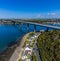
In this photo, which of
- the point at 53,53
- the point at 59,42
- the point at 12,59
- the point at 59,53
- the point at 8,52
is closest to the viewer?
the point at 59,53

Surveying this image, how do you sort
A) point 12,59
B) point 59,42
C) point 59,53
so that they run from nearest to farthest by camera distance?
point 59,53
point 59,42
point 12,59

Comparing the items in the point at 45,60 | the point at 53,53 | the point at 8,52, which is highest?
the point at 53,53

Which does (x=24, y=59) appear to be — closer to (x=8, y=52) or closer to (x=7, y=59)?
(x=7, y=59)

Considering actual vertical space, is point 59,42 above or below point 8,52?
above

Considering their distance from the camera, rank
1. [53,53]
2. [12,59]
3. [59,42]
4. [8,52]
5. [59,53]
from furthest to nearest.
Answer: [8,52], [12,59], [59,42], [53,53], [59,53]

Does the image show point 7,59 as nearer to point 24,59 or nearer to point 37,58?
point 24,59

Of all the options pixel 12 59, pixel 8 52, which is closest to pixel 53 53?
pixel 12 59

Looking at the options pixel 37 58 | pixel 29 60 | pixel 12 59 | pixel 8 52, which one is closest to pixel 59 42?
pixel 37 58

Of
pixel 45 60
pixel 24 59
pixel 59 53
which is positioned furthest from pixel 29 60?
pixel 59 53

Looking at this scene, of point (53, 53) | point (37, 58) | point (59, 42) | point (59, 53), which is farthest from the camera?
point (37, 58)

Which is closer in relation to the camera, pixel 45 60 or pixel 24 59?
pixel 45 60
